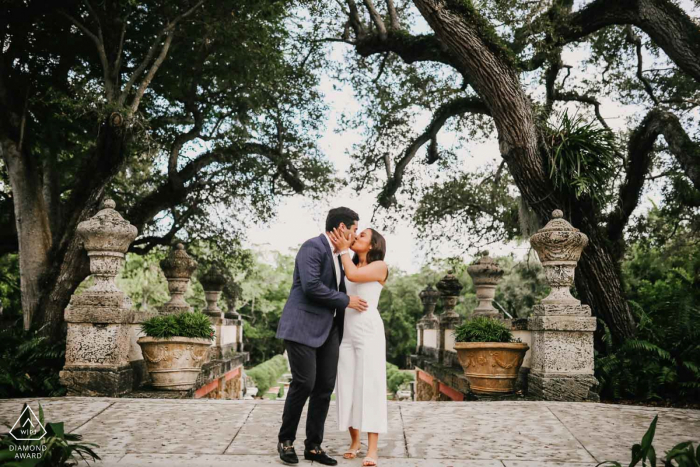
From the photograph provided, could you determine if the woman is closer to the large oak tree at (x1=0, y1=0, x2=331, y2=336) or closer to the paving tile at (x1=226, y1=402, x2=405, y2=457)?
the paving tile at (x1=226, y1=402, x2=405, y2=457)

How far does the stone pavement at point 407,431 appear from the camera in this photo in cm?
449

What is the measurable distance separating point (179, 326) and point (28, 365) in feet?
6.59

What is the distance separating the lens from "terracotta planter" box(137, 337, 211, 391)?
7.80 meters

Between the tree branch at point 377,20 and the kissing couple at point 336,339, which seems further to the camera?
the tree branch at point 377,20

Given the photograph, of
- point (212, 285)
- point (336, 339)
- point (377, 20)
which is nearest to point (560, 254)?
point (336, 339)

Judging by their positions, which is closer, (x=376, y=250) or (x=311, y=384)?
(x=311, y=384)

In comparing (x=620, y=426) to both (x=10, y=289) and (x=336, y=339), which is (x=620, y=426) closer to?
(x=336, y=339)

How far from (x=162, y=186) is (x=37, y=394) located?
24.4ft

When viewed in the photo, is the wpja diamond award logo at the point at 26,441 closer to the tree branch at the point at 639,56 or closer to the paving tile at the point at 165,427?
the paving tile at the point at 165,427

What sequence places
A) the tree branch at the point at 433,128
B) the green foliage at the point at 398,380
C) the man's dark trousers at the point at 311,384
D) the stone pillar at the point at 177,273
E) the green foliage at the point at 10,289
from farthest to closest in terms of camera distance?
the green foliage at the point at 398,380 → the green foliage at the point at 10,289 → the tree branch at the point at 433,128 → the stone pillar at the point at 177,273 → the man's dark trousers at the point at 311,384

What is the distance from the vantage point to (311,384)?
14.2ft

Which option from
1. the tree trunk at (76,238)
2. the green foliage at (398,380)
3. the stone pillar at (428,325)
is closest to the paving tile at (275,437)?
the tree trunk at (76,238)

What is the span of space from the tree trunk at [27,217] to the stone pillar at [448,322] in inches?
306

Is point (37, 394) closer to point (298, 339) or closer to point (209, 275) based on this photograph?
point (298, 339)
